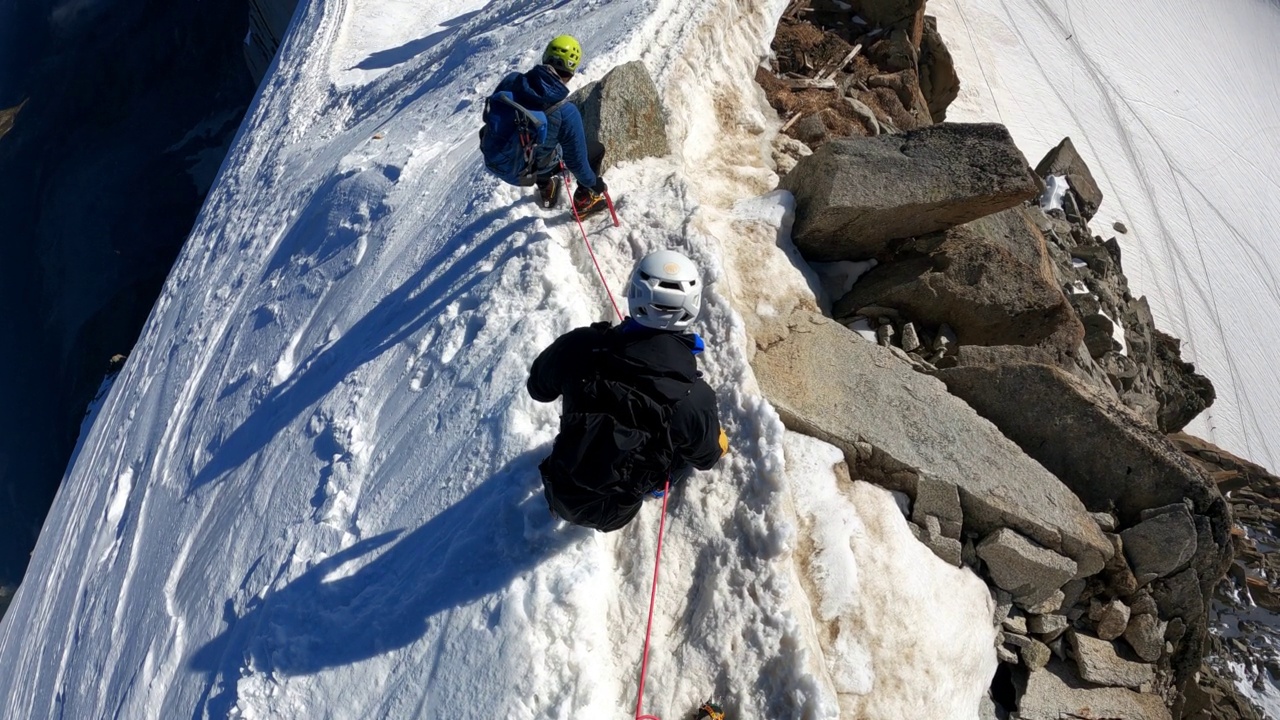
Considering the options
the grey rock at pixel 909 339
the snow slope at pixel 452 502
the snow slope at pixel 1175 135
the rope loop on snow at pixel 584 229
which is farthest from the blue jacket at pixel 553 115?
the snow slope at pixel 1175 135

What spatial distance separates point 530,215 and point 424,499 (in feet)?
9.40

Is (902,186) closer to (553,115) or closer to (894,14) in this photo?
(553,115)

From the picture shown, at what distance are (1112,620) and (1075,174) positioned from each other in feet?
39.1

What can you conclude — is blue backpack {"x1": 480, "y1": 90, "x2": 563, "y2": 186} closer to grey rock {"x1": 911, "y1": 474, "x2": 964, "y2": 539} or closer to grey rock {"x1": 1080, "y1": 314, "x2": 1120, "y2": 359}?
grey rock {"x1": 911, "y1": 474, "x2": 964, "y2": 539}

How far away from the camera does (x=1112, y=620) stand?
5.61 meters

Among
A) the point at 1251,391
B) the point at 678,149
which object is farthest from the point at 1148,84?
the point at 678,149

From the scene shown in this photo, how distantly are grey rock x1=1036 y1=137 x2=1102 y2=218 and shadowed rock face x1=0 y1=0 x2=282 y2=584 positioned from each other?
65.7 feet

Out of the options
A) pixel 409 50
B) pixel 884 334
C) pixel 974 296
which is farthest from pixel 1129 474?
pixel 409 50

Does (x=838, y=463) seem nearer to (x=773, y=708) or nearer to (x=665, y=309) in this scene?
(x=773, y=708)

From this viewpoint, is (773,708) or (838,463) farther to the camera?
(838,463)

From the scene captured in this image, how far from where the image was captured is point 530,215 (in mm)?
6781

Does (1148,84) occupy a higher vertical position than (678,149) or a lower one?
lower

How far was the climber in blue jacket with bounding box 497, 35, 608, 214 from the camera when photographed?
5.46 metres

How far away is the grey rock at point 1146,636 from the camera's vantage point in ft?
18.7
